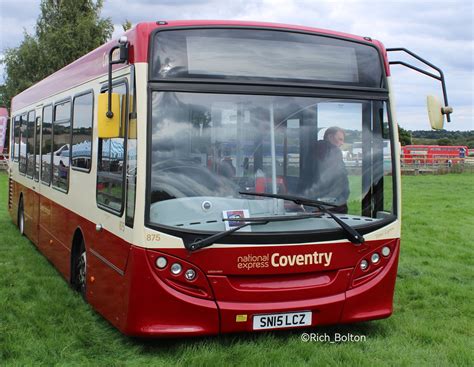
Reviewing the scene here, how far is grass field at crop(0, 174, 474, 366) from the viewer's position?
5.07m

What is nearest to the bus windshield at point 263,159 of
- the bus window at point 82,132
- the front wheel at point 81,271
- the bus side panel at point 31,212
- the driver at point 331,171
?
the driver at point 331,171

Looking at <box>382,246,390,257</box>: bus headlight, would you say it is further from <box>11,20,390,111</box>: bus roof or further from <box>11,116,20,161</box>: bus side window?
<box>11,116,20,161</box>: bus side window

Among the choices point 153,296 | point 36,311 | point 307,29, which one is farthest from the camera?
point 36,311

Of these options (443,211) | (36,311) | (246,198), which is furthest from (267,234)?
(443,211)

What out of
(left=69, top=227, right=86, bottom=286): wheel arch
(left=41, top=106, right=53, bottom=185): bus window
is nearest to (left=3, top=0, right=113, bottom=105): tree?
(left=41, top=106, right=53, bottom=185): bus window

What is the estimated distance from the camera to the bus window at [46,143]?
9.20m

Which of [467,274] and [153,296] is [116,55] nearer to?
[153,296]

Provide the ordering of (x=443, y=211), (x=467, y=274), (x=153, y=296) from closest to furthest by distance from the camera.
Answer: (x=153, y=296), (x=467, y=274), (x=443, y=211)

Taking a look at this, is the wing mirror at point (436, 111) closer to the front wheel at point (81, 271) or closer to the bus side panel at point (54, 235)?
the front wheel at point (81, 271)

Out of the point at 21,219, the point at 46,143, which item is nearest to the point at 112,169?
the point at 46,143

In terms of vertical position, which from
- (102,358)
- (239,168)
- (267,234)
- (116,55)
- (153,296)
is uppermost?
(116,55)

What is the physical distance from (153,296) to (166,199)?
747mm

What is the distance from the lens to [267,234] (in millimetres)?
5230

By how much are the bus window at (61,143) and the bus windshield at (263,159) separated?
295cm
